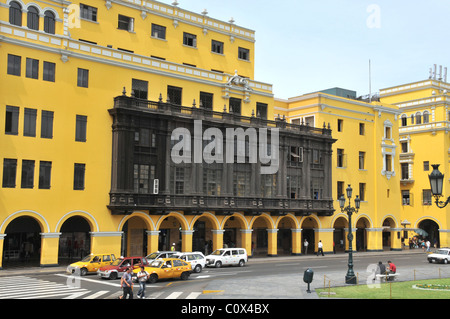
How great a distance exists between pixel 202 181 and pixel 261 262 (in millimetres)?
9657

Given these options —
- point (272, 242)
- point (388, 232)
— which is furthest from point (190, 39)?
point (388, 232)

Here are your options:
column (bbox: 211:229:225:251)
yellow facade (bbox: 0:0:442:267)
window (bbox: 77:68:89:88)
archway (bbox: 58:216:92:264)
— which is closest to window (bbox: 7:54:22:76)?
yellow facade (bbox: 0:0:442:267)

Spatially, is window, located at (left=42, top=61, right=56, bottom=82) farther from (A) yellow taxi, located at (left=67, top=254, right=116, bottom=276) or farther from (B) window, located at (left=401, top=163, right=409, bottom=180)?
(B) window, located at (left=401, top=163, right=409, bottom=180)

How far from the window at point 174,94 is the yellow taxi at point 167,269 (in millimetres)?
19819

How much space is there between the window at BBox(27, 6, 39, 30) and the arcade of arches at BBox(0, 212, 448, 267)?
1561cm

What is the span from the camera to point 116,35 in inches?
1962

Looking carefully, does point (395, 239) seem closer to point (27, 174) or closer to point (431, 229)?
point (431, 229)

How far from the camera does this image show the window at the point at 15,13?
1625 inches

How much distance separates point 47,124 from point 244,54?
86.6ft

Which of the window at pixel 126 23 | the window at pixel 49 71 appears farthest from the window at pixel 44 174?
the window at pixel 126 23

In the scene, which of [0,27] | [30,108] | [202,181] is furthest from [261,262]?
[0,27]

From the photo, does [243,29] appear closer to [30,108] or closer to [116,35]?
[116,35]

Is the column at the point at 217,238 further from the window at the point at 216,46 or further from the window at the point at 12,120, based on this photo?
the window at the point at 12,120

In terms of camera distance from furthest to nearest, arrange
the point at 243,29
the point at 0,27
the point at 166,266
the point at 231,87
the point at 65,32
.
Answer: the point at 243,29 → the point at 231,87 → the point at 65,32 → the point at 0,27 → the point at 166,266
